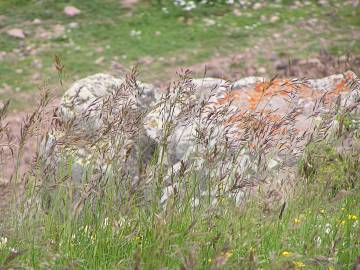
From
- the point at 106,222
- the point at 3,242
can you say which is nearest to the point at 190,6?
the point at 106,222

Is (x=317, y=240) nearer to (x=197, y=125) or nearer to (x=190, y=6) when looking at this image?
(x=197, y=125)

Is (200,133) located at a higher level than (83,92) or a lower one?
higher

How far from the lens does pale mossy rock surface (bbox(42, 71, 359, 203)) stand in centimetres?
495

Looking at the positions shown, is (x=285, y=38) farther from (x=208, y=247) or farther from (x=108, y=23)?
(x=208, y=247)

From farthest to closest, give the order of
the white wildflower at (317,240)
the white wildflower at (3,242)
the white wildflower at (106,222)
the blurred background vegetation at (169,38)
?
the blurred background vegetation at (169,38)
the white wildflower at (106,222)
the white wildflower at (3,242)
the white wildflower at (317,240)

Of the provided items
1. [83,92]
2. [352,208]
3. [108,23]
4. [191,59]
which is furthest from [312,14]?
[352,208]

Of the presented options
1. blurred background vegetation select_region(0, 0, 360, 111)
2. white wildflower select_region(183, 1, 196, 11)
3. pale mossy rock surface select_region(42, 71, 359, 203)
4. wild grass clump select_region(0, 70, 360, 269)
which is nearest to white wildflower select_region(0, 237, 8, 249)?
wild grass clump select_region(0, 70, 360, 269)

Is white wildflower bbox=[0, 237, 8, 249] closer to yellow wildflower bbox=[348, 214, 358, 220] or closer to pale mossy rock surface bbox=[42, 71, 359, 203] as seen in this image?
pale mossy rock surface bbox=[42, 71, 359, 203]

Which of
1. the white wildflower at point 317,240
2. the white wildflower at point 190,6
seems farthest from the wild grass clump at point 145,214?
the white wildflower at point 190,6

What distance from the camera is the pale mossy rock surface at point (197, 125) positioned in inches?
195

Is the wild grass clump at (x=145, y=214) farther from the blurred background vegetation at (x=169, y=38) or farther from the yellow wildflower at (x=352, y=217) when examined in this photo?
the blurred background vegetation at (x=169, y=38)

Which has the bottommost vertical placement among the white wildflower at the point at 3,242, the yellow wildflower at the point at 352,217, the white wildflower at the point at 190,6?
the white wildflower at the point at 190,6

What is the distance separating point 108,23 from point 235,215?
1016 centimetres

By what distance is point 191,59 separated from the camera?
532 inches
